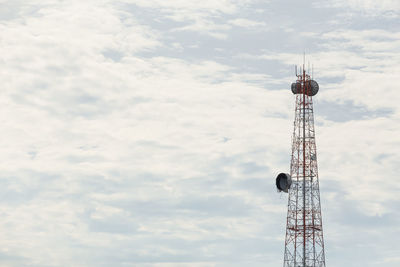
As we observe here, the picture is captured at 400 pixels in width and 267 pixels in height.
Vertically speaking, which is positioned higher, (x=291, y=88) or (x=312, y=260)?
(x=291, y=88)

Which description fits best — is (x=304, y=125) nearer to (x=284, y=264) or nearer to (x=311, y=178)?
(x=311, y=178)

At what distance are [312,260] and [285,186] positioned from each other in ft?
56.5

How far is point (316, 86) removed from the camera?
549 ft

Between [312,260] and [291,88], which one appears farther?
[291,88]

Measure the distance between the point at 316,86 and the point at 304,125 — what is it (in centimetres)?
957

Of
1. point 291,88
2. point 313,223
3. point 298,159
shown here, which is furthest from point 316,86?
point 313,223

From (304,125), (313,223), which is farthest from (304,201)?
(304,125)

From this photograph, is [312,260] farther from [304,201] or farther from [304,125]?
[304,125]

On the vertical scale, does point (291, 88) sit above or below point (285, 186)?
above

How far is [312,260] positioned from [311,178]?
18117mm

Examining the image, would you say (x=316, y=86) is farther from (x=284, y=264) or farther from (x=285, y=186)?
(x=284, y=264)

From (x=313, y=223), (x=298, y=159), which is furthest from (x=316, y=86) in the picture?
(x=313, y=223)

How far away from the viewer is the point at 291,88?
16888 cm

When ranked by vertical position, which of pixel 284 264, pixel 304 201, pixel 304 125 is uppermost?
pixel 304 125
